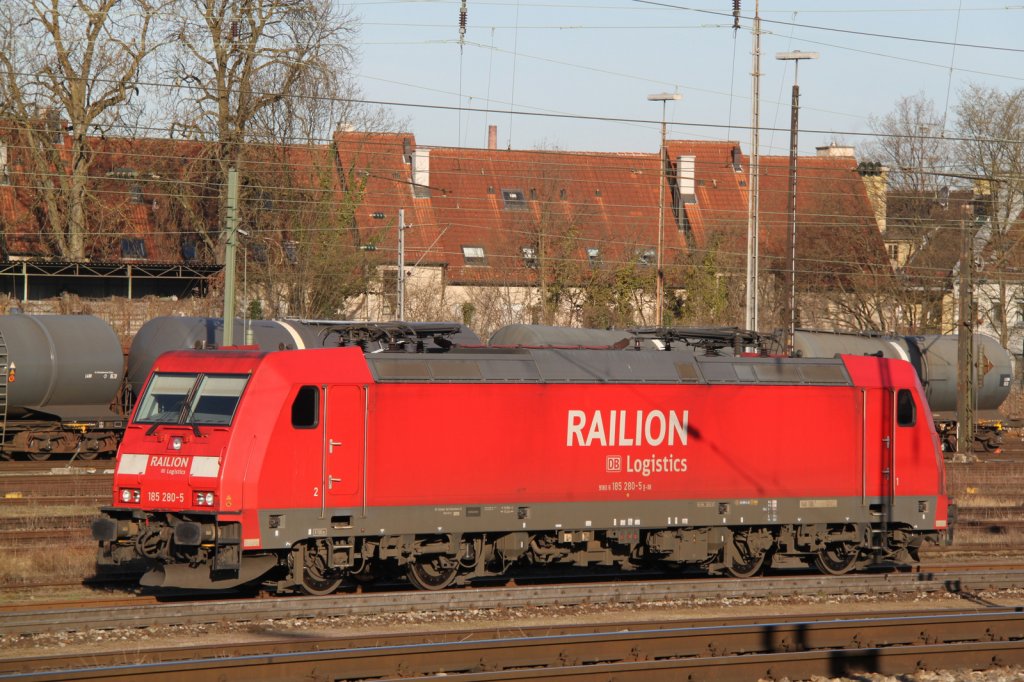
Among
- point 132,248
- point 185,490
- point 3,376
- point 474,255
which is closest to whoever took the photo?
point 185,490

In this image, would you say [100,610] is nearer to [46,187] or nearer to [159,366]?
[159,366]

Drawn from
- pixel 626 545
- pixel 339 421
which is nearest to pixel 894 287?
pixel 626 545

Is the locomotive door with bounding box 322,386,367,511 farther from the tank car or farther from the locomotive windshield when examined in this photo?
the tank car

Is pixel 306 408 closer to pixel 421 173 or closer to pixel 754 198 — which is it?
pixel 754 198

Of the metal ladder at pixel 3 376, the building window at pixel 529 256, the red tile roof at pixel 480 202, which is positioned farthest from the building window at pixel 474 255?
the metal ladder at pixel 3 376

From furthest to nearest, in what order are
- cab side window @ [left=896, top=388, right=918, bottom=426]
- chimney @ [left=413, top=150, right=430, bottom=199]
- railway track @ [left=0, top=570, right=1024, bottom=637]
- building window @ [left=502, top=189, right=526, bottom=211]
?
building window @ [left=502, top=189, right=526, bottom=211] → chimney @ [left=413, top=150, right=430, bottom=199] → cab side window @ [left=896, top=388, right=918, bottom=426] → railway track @ [left=0, top=570, right=1024, bottom=637]

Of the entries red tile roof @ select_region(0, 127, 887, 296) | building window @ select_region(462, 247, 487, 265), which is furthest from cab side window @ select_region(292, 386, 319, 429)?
building window @ select_region(462, 247, 487, 265)

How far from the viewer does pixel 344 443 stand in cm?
1522

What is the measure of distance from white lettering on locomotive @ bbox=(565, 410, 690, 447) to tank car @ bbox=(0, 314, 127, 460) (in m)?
16.7

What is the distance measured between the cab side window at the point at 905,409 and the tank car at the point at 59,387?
18903 millimetres

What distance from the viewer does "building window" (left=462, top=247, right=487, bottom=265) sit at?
55094 mm

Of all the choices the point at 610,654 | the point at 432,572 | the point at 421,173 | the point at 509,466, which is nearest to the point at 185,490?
the point at 432,572

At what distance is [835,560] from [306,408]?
8.88 meters

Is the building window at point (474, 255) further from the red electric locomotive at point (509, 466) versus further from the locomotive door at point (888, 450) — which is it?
the locomotive door at point (888, 450)
